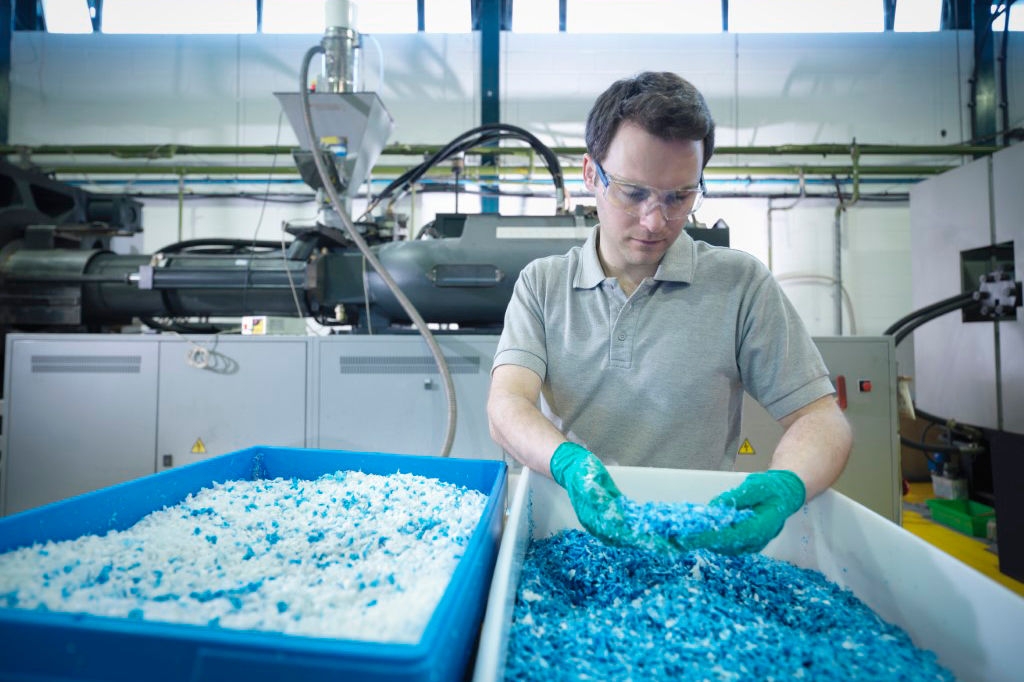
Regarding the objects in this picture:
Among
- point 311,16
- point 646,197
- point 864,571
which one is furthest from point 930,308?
point 311,16

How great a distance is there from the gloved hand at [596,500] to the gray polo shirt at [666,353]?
30 cm

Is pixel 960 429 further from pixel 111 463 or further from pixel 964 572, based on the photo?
pixel 111 463

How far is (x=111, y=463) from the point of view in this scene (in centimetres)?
182

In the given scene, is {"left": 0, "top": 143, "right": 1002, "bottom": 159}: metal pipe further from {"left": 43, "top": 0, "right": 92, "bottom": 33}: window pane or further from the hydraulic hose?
the hydraulic hose

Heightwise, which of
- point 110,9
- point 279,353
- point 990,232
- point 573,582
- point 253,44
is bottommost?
point 573,582

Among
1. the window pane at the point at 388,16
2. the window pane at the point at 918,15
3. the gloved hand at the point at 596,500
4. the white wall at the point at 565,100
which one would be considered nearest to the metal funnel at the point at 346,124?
the gloved hand at the point at 596,500

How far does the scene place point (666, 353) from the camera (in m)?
0.92

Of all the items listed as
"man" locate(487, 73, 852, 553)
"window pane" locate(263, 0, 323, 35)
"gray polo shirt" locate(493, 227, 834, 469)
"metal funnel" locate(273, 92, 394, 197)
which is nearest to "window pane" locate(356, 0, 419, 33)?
"window pane" locate(263, 0, 323, 35)

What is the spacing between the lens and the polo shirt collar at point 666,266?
0.94 meters

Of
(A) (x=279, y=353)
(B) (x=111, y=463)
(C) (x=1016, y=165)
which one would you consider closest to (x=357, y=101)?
(A) (x=279, y=353)

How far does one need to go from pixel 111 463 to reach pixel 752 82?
4004 millimetres

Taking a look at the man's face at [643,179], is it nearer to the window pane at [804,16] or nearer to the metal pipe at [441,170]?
the metal pipe at [441,170]

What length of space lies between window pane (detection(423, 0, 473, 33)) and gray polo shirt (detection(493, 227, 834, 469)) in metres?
3.28

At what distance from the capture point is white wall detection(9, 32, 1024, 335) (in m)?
3.33
